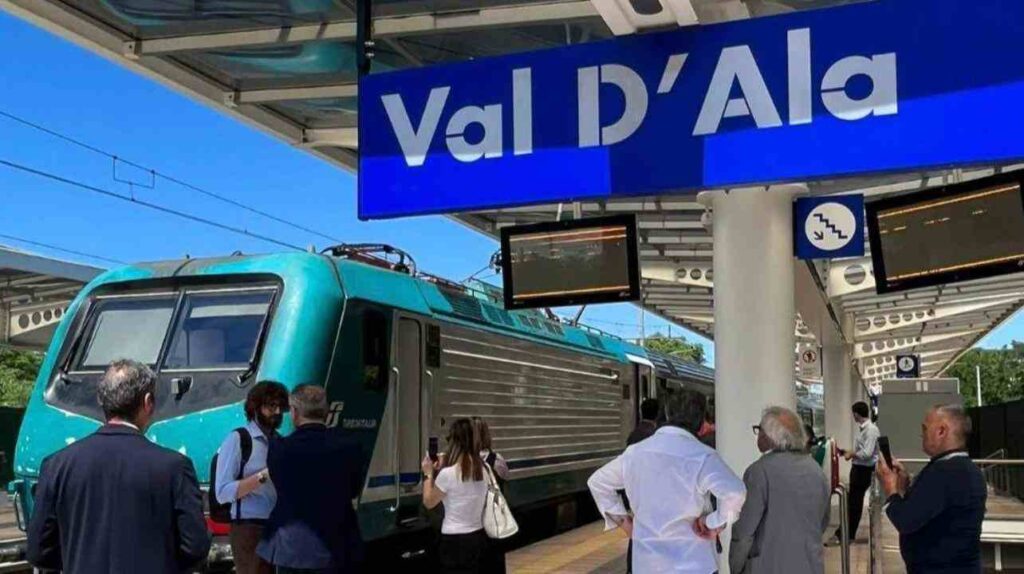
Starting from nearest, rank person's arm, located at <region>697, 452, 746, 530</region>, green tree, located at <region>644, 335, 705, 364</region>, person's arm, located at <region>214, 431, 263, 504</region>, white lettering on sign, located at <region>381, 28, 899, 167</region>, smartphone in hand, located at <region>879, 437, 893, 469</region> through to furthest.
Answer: person's arm, located at <region>697, 452, 746, 530</region>, white lettering on sign, located at <region>381, 28, 899, 167</region>, smartphone in hand, located at <region>879, 437, 893, 469</region>, person's arm, located at <region>214, 431, 263, 504</region>, green tree, located at <region>644, 335, 705, 364</region>

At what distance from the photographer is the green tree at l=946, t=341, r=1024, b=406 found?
102 m

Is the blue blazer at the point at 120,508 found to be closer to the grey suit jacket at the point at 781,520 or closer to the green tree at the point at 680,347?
the grey suit jacket at the point at 781,520

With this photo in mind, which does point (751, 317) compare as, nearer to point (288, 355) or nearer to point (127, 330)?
point (288, 355)

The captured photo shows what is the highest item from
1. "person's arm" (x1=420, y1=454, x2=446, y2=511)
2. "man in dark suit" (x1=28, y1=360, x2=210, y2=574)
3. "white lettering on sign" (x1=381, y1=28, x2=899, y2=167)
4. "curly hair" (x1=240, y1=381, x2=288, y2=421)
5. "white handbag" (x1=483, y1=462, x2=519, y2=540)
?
"white lettering on sign" (x1=381, y1=28, x2=899, y2=167)

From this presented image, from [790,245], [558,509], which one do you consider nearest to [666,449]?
[790,245]

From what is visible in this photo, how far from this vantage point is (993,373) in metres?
110

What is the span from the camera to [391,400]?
9.29 meters

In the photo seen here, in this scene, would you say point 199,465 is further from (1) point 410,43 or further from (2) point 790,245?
(2) point 790,245

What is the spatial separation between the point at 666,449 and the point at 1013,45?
228 cm

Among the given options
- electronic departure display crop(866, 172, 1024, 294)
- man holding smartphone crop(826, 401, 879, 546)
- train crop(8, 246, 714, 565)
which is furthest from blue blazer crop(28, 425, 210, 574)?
man holding smartphone crop(826, 401, 879, 546)

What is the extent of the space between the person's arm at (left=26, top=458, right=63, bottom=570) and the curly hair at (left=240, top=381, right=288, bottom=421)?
7.91 feet

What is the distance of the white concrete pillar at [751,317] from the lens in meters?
7.16

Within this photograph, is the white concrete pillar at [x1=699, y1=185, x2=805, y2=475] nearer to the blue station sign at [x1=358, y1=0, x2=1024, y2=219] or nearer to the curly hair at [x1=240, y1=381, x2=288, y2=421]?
the blue station sign at [x1=358, y1=0, x2=1024, y2=219]

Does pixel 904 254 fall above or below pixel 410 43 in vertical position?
below
